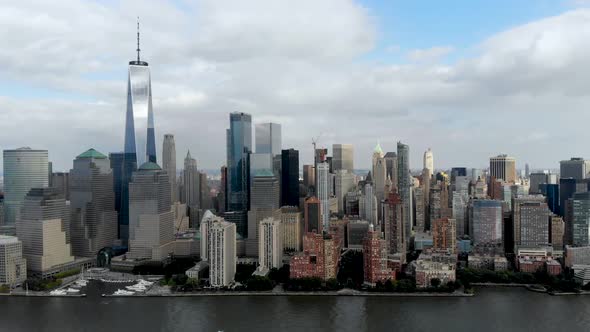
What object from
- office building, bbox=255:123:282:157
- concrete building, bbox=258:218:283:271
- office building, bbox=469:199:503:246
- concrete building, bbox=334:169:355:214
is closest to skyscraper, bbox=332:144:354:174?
concrete building, bbox=334:169:355:214

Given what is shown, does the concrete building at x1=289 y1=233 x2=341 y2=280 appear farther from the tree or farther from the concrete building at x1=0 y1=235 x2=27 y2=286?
the concrete building at x1=0 y1=235 x2=27 y2=286

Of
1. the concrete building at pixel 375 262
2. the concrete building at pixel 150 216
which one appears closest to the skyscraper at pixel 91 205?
the concrete building at pixel 150 216

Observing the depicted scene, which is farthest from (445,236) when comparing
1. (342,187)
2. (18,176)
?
(18,176)

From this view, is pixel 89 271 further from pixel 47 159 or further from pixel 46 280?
pixel 47 159

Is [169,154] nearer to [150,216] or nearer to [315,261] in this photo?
[150,216]

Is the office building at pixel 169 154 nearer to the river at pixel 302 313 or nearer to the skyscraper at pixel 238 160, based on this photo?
the skyscraper at pixel 238 160
